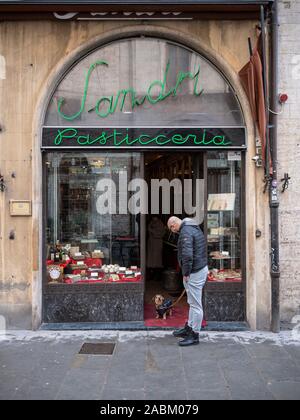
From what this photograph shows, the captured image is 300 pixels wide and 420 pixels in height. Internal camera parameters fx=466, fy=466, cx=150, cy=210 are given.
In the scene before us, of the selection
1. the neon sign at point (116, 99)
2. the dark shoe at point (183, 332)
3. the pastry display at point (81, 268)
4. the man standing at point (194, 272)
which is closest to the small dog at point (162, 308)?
the pastry display at point (81, 268)

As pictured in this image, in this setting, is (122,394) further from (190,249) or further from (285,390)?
(190,249)

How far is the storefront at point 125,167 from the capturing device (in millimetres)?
7855

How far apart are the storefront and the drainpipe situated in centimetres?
57

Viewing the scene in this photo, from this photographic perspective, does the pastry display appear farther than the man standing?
Yes

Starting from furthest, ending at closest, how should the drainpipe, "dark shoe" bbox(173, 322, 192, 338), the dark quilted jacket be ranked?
the drainpipe → "dark shoe" bbox(173, 322, 192, 338) → the dark quilted jacket

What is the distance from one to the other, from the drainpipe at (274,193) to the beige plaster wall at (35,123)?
0.19 m

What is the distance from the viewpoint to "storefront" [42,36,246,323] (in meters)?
7.86

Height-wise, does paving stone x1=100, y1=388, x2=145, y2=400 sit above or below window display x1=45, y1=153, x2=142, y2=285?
below

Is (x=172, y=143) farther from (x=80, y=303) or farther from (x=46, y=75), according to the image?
(x=80, y=303)

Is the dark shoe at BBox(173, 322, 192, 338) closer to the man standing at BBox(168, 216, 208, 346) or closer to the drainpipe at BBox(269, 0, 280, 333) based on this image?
the man standing at BBox(168, 216, 208, 346)

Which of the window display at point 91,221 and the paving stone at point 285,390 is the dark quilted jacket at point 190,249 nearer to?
the window display at point 91,221

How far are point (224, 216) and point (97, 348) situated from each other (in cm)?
316

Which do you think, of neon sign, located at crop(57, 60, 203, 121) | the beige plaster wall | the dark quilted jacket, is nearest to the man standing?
the dark quilted jacket

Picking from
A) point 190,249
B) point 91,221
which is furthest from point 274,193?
point 91,221
